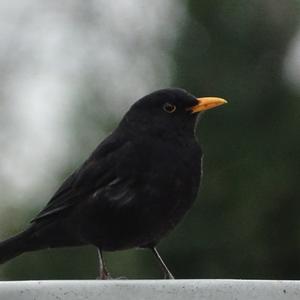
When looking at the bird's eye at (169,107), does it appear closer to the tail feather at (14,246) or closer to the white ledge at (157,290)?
the tail feather at (14,246)

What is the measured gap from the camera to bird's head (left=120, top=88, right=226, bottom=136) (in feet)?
20.8

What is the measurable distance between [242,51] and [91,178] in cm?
460

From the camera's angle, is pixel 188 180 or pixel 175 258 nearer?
pixel 188 180

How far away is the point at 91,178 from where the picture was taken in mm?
6297

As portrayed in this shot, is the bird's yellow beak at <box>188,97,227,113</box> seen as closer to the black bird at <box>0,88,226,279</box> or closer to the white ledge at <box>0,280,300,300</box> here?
the black bird at <box>0,88,226,279</box>

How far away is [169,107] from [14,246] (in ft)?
3.30

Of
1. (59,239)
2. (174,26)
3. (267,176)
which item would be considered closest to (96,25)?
(174,26)

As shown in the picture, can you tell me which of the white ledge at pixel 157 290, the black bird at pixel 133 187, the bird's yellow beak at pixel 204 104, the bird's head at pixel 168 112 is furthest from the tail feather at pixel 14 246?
the white ledge at pixel 157 290

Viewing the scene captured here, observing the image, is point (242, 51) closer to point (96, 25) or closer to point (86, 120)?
point (86, 120)

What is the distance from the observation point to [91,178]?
630 centimetres

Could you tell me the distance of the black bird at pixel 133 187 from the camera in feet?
19.4

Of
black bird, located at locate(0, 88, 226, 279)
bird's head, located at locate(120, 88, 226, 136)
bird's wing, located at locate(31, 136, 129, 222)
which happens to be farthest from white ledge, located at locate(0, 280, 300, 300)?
bird's head, located at locate(120, 88, 226, 136)

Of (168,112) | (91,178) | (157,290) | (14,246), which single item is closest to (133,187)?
(91,178)

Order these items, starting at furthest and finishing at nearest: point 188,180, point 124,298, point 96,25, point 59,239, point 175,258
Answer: point 96,25 → point 175,258 → point 59,239 → point 188,180 → point 124,298
